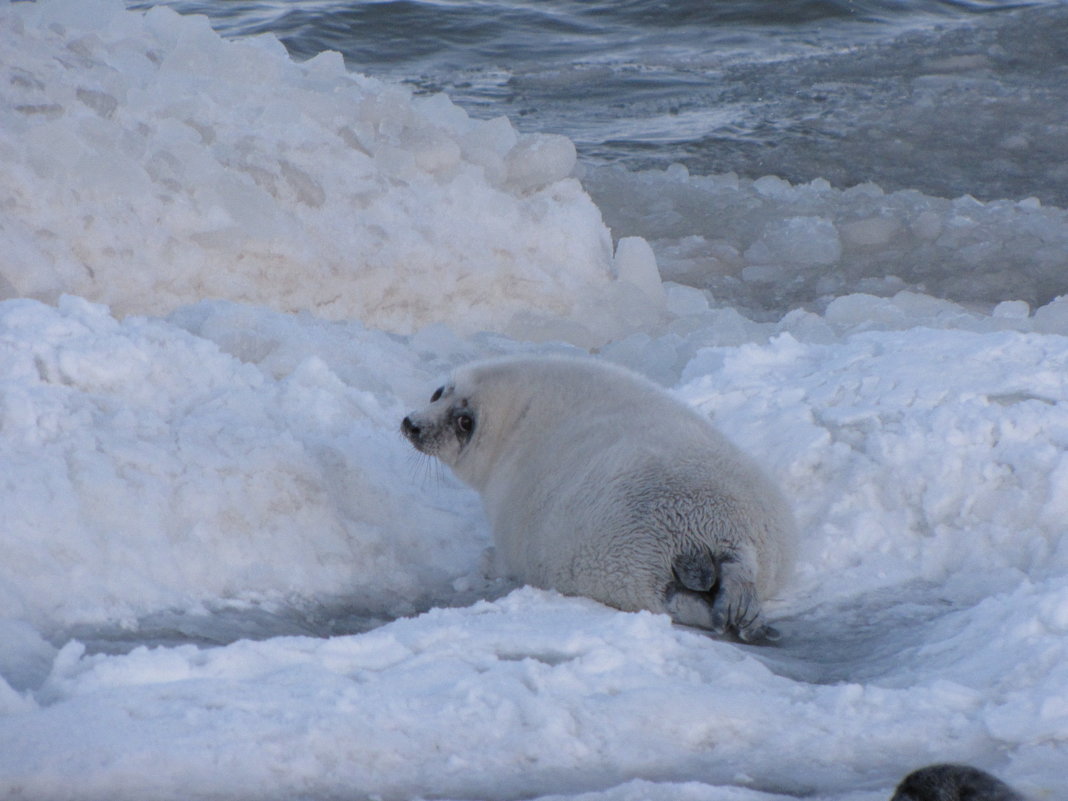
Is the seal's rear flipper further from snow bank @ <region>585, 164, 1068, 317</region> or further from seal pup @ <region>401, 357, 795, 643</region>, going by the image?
snow bank @ <region>585, 164, 1068, 317</region>

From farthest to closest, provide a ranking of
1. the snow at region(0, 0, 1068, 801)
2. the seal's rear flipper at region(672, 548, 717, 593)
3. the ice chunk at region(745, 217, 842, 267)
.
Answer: the ice chunk at region(745, 217, 842, 267), the seal's rear flipper at region(672, 548, 717, 593), the snow at region(0, 0, 1068, 801)

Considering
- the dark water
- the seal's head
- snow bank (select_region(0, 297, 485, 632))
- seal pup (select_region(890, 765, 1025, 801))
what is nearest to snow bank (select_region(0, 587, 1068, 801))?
seal pup (select_region(890, 765, 1025, 801))

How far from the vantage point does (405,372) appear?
4.20 meters

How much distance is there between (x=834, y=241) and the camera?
22.1 feet

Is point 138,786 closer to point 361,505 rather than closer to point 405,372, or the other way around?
point 361,505

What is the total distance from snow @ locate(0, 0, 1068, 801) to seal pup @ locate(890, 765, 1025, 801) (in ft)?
0.45

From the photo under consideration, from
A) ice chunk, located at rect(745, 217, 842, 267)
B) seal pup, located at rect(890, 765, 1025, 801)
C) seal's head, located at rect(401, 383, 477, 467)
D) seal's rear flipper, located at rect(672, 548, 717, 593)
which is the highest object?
seal pup, located at rect(890, 765, 1025, 801)

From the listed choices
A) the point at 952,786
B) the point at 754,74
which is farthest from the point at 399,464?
the point at 754,74

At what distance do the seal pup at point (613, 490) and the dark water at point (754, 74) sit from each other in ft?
16.7

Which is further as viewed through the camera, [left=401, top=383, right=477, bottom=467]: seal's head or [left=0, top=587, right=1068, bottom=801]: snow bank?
[left=401, top=383, right=477, bottom=467]: seal's head

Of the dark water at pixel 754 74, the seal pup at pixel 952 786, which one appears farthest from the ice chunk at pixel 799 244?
the seal pup at pixel 952 786

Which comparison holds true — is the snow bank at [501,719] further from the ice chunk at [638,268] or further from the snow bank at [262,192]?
the ice chunk at [638,268]

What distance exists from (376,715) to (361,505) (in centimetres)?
131

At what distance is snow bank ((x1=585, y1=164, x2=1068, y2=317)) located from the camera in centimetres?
629
